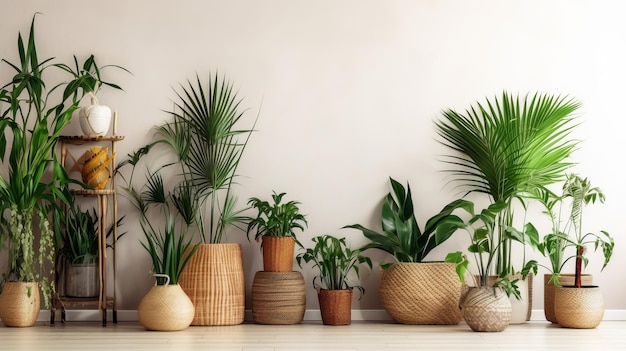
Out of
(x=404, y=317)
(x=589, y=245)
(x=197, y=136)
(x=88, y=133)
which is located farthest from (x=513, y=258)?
(x=88, y=133)

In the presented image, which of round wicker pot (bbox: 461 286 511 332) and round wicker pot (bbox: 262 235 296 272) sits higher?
round wicker pot (bbox: 262 235 296 272)

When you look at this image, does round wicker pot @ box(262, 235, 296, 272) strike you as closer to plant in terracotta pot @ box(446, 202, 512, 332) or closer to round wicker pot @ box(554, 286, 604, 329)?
plant in terracotta pot @ box(446, 202, 512, 332)

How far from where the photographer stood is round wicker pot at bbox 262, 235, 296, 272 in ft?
17.8

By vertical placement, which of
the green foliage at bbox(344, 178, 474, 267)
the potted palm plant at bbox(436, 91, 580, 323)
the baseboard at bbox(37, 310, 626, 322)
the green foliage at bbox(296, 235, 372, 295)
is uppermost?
the potted palm plant at bbox(436, 91, 580, 323)

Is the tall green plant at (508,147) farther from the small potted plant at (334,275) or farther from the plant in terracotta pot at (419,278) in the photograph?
the small potted plant at (334,275)

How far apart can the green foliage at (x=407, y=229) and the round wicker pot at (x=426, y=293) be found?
0.45 ft

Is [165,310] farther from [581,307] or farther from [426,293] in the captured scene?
[581,307]

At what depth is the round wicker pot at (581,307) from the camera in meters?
5.24

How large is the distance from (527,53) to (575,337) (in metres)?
2.10

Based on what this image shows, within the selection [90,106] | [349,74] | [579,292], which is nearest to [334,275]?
[349,74]

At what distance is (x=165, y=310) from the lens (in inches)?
198

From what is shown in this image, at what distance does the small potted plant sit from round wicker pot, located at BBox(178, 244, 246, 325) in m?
0.49

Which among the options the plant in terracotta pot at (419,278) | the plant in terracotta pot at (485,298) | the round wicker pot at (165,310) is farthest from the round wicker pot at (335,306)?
the round wicker pot at (165,310)

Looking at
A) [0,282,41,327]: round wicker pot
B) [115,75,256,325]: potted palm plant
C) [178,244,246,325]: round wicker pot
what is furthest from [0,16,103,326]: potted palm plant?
[178,244,246,325]: round wicker pot
